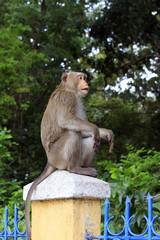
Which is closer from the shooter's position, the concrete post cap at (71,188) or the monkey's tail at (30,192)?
the concrete post cap at (71,188)

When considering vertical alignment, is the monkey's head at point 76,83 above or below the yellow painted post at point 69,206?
above

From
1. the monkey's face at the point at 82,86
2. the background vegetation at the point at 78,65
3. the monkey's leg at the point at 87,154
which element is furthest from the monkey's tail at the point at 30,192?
the background vegetation at the point at 78,65

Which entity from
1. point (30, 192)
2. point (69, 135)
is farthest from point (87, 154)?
point (30, 192)

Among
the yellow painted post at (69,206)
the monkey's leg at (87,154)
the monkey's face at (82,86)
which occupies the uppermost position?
the monkey's face at (82,86)

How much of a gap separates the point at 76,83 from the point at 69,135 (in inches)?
20.9

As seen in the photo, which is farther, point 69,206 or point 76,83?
point 76,83

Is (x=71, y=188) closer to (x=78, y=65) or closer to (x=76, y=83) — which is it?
(x=76, y=83)

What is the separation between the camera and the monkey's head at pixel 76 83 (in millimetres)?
3271

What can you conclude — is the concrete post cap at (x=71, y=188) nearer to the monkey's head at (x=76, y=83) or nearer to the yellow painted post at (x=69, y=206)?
the yellow painted post at (x=69, y=206)

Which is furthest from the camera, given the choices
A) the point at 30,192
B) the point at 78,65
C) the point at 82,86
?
the point at 78,65

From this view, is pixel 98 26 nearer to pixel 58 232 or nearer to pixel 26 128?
pixel 26 128

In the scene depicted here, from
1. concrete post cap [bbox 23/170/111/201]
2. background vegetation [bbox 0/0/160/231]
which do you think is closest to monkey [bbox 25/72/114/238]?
concrete post cap [bbox 23/170/111/201]

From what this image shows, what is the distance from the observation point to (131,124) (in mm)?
11453

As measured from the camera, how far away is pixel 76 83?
331cm
